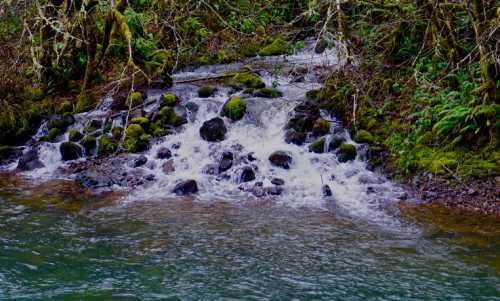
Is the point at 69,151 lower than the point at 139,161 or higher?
higher

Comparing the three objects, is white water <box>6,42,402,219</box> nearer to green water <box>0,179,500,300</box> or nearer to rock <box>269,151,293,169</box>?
rock <box>269,151,293,169</box>

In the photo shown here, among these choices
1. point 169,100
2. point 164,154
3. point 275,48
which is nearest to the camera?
point 164,154

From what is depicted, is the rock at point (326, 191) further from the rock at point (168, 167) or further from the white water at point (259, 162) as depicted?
the rock at point (168, 167)

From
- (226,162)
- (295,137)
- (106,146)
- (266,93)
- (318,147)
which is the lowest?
(226,162)

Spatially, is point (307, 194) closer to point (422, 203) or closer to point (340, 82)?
point (422, 203)

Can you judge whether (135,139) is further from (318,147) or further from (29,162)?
(318,147)

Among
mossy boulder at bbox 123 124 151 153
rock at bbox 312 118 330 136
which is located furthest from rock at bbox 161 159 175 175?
rock at bbox 312 118 330 136

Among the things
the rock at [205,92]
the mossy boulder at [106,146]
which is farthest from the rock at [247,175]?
the rock at [205,92]

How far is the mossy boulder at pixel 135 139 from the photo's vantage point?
11.2m

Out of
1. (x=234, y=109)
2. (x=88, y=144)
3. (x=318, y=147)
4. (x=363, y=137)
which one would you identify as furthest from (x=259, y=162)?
(x=88, y=144)

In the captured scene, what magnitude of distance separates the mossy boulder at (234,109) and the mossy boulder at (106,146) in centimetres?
231

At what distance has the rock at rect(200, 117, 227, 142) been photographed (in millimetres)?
11242

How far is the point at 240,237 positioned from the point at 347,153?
3.72 meters

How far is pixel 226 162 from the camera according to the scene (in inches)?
406
